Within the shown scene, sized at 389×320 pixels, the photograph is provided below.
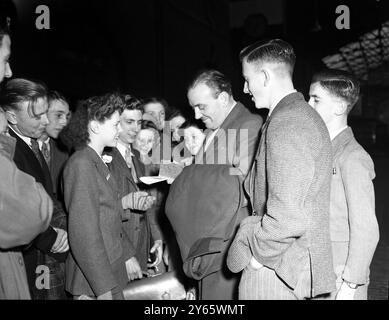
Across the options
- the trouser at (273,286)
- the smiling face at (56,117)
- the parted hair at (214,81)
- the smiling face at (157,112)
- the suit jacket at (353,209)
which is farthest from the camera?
the smiling face at (157,112)

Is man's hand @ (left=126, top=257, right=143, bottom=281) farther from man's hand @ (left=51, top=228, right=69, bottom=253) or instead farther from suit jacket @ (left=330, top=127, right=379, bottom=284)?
suit jacket @ (left=330, top=127, right=379, bottom=284)

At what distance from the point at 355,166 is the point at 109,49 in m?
5.54

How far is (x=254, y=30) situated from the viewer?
898 cm

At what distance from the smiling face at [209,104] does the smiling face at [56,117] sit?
141cm

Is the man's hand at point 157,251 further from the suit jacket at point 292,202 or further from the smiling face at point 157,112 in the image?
the suit jacket at point 292,202

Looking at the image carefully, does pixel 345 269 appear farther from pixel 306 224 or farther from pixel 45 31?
pixel 45 31

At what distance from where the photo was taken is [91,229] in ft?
7.36

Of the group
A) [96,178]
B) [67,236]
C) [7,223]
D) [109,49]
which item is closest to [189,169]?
[96,178]

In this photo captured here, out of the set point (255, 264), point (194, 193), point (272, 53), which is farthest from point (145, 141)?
point (255, 264)

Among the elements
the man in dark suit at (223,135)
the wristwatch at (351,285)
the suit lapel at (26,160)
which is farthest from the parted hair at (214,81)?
the wristwatch at (351,285)

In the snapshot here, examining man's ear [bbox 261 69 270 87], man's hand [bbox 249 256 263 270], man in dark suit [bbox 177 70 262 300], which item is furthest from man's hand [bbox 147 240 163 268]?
man's ear [bbox 261 69 270 87]

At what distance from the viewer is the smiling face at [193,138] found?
10.7 feet

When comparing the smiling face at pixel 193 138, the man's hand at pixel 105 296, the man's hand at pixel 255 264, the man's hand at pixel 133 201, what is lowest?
the man's hand at pixel 105 296
